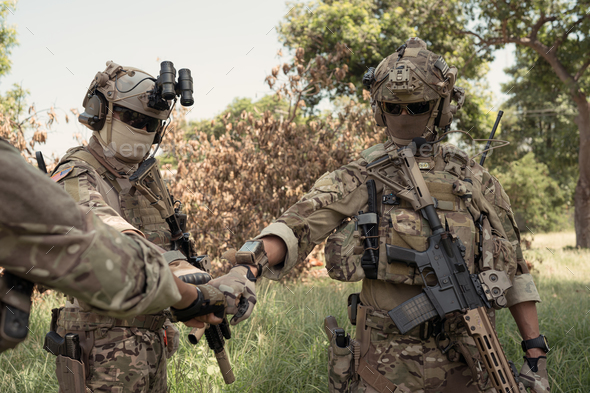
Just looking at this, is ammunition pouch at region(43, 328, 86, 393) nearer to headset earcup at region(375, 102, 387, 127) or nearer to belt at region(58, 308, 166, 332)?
belt at region(58, 308, 166, 332)

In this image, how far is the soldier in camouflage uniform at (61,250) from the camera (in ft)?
3.22

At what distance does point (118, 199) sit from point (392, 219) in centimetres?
157

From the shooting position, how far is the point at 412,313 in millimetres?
2131

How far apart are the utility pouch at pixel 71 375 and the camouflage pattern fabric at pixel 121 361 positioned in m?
0.07

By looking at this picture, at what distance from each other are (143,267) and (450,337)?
5.47ft

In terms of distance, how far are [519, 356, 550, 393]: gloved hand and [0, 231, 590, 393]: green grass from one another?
1.14 metres

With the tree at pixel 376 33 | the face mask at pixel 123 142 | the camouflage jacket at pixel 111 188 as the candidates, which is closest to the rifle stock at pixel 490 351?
the camouflage jacket at pixel 111 188

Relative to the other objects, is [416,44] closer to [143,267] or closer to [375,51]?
[143,267]

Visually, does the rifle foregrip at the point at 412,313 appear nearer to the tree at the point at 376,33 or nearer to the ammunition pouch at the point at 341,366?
the ammunition pouch at the point at 341,366

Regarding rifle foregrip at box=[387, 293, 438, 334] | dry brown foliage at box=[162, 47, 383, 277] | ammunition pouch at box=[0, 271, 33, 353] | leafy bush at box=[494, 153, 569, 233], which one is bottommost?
leafy bush at box=[494, 153, 569, 233]

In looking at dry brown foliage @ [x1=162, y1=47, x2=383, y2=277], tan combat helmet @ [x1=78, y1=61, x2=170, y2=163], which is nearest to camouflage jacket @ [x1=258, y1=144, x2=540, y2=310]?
tan combat helmet @ [x1=78, y1=61, x2=170, y2=163]

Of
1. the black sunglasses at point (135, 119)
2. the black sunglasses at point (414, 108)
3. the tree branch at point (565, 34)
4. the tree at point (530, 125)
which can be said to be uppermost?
the tree branch at point (565, 34)

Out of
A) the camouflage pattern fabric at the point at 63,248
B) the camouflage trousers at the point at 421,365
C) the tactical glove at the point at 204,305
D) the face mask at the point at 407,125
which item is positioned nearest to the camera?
the camouflage pattern fabric at the point at 63,248

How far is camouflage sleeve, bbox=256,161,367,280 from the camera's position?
2.09 m
